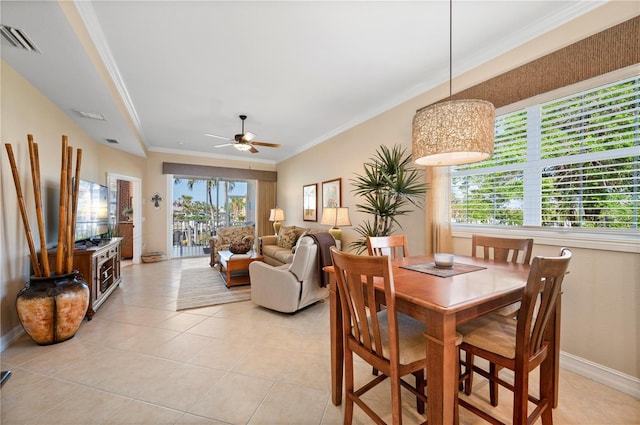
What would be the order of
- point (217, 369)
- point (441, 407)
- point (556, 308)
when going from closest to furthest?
1. point (441, 407)
2. point (556, 308)
3. point (217, 369)

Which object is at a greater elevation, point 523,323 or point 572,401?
point 523,323

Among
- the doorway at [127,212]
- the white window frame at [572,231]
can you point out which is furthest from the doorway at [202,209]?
the white window frame at [572,231]

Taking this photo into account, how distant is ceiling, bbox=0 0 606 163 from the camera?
6.57 feet

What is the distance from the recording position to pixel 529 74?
2.28 m

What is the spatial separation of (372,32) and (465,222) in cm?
217

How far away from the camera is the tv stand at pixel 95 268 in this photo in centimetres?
297

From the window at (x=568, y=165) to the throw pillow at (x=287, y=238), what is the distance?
3.48m

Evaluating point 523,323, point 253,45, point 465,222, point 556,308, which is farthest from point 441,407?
point 253,45

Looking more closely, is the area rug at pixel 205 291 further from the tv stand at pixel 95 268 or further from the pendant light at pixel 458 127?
the pendant light at pixel 458 127

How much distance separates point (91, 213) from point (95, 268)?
1.09m

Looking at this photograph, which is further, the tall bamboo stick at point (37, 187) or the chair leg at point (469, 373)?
the tall bamboo stick at point (37, 187)

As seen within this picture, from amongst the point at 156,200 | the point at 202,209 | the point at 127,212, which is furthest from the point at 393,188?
the point at 127,212

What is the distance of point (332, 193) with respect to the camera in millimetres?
4984

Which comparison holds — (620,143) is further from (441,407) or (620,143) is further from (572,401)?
(441,407)
